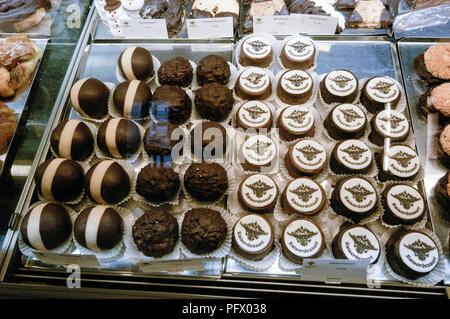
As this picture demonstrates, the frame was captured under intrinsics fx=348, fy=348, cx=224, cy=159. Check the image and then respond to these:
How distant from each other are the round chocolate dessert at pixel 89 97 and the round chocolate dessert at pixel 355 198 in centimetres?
171

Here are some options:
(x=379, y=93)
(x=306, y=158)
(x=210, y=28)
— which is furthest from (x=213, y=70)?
(x=379, y=93)

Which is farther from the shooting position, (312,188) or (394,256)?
(312,188)

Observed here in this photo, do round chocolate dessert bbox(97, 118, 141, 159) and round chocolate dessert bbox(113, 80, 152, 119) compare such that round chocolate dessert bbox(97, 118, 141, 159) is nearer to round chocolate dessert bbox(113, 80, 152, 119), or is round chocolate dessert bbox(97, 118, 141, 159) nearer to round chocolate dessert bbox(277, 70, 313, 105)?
round chocolate dessert bbox(113, 80, 152, 119)

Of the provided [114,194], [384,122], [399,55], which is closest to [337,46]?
[399,55]

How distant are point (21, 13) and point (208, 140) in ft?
6.87

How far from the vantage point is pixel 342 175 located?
226 cm

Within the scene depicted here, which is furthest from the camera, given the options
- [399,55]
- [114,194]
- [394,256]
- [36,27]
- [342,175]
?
[36,27]

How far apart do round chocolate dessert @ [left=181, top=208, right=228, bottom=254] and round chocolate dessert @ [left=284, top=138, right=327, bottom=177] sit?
613 millimetres

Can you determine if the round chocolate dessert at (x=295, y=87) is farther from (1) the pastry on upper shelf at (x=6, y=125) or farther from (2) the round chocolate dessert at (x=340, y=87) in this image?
(1) the pastry on upper shelf at (x=6, y=125)

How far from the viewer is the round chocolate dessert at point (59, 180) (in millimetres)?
2074

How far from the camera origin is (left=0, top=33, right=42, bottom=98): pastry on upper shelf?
2.70 m

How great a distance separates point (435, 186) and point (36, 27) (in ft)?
11.2

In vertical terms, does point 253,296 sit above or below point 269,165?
below

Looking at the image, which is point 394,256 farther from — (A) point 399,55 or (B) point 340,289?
(A) point 399,55
